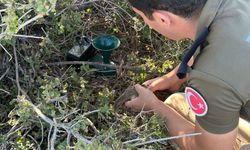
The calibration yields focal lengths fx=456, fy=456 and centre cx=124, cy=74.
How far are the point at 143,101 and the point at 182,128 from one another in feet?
0.85

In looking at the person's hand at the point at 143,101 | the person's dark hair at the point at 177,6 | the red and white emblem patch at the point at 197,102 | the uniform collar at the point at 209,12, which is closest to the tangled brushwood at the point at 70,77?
the person's hand at the point at 143,101

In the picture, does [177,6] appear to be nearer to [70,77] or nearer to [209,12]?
[209,12]

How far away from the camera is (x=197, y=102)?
1.65m

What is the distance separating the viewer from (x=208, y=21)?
62.7 inches

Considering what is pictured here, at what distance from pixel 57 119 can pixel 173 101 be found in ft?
2.13

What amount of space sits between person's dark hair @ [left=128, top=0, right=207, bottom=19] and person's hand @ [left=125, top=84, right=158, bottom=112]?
0.62 meters

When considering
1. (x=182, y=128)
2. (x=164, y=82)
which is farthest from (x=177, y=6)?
(x=164, y=82)

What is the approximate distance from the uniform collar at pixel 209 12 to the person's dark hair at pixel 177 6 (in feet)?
0.07

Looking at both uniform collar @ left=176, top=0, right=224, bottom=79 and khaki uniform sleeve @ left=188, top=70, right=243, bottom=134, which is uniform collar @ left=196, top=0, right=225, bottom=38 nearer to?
uniform collar @ left=176, top=0, right=224, bottom=79

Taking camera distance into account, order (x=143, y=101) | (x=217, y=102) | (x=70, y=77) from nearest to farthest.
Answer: (x=217, y=102) → (x=143, y=101) → (x=70, y=77)

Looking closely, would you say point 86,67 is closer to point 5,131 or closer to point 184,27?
point 5,131

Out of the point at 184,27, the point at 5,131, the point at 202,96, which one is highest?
the point at 184,27

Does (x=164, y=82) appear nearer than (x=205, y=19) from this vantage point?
No

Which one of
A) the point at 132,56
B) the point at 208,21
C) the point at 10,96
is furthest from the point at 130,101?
the point at 208,21
